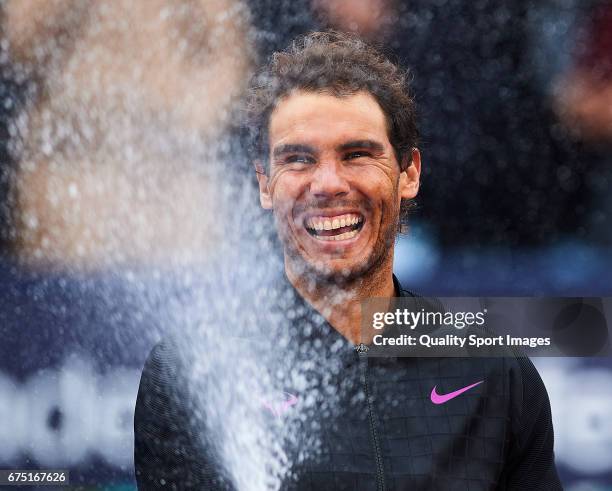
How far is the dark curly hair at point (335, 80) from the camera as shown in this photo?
5.57 ft

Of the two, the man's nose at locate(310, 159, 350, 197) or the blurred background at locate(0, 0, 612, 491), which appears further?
the blurred background at locate(0, 0, 612, 491)

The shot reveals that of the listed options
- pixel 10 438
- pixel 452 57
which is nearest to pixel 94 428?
pixel 10 438

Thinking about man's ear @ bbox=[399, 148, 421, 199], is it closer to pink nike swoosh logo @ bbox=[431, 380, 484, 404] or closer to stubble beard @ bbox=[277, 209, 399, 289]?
stubble beard @ bbox=[277, 209, 399, 289]

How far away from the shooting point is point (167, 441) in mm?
1581

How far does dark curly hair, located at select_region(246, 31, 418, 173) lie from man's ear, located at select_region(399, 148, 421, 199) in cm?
1

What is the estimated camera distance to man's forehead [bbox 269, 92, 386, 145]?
1.64m

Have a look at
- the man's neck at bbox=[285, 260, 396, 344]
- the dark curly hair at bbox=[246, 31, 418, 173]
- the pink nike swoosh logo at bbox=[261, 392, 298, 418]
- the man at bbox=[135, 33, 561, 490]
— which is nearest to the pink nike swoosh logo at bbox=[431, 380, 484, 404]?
the man at bbox=[135, 33, 561, 490]

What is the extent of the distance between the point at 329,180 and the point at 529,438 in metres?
0.73

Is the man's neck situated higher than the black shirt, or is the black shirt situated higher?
the man's neck

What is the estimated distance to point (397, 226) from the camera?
1712 mm

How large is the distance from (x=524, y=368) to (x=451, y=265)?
0.98 ft

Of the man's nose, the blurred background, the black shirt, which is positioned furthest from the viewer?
the blurred background

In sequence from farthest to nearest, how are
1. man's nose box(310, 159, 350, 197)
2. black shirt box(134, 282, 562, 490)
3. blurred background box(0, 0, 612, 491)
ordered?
1. blurred background box(0, 0, 612, 491)
2. man's nose box(310, 159, 350, 197)
3. black shirt box(134, 282, 562, 490)

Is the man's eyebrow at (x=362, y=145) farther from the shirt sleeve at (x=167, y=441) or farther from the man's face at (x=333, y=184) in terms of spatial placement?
the shirt sleeve at (x=167, y=441)
